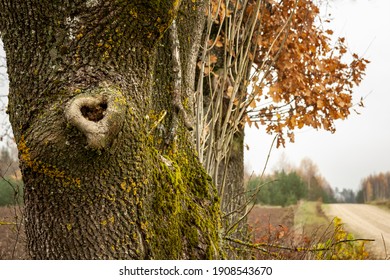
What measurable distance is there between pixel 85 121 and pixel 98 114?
0.40 ft

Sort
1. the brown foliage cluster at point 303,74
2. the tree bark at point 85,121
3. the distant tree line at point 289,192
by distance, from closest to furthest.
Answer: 1. the tree bark at point 85,121
2. the brown foliage cluster at point 303,74
3. the distant tree line at point 289,192

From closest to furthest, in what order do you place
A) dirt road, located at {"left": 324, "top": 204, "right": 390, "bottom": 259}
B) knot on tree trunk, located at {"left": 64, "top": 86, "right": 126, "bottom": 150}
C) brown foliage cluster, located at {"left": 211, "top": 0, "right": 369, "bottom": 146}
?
1. knot on tree trunk, located at {"left": 64, "top": 86, "right": 126, "bottom": 150}
2. brown foliage cluster, located at {"left": 211, "top": 0, "right": 369, "bottom": 146}
3. dirt road, located at {"left": 324, "top": 204, "right": 390, "bottom": 259}

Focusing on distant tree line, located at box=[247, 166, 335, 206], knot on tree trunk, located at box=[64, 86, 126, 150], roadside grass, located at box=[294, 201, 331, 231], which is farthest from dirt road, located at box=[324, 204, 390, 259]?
knot on tree trunk, located at box=[64, 86, 126, 150]

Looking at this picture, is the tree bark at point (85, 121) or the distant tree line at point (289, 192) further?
the distant tree line at point (289, 192)

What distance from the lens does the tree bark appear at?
96.7 inches

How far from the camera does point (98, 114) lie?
2449 millimetres

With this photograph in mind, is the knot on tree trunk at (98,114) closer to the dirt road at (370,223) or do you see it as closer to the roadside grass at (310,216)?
the dirt road at (370,223)

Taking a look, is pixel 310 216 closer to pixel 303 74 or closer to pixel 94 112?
pixel 303 74

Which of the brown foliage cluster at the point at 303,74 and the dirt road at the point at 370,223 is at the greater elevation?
the brown foliage cluster at the point at 303,74

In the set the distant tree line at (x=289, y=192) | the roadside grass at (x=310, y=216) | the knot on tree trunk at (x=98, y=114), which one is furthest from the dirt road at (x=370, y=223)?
the knot on tree trunk at (x=98, y=114)

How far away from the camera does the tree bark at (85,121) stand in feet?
8.05

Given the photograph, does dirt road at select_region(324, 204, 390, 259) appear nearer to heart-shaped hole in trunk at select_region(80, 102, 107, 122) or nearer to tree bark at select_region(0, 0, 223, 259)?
tree bark at select_region(0, 0, 223, 259)

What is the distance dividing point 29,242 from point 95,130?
2.78 ft
